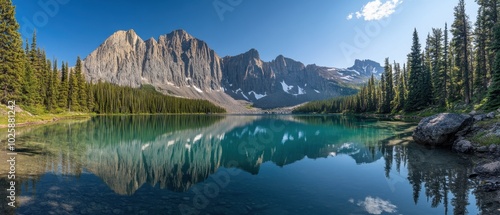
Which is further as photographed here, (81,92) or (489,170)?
(81,92)

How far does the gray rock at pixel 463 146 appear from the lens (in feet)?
65.8

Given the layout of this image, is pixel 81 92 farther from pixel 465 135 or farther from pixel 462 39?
pixel 462 39

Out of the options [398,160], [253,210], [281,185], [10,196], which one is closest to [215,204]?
[253,210]

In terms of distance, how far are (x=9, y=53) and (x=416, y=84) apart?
94.4 metres

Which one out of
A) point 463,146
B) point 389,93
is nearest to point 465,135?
point 463,146

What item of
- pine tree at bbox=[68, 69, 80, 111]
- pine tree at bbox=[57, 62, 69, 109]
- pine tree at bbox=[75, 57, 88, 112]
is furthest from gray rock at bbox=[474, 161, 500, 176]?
pine tree at bbox=[75, 57, 88, 112]

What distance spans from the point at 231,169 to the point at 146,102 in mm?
145254

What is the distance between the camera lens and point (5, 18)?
48.0 meters

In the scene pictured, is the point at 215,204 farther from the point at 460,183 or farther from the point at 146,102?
the point at 146,102

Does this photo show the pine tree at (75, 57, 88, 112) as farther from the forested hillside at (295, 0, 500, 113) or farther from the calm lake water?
the forested hillside at (295, 0, 500, 113)

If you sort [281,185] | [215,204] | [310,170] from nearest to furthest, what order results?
1. [215,204]
2. [281,185]
3. [310,170]

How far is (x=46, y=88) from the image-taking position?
76.3 meters

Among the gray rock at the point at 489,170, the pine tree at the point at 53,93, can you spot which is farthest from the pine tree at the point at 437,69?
the pine tree at the point at 53,93

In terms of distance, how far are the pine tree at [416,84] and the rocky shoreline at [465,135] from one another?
4633cm
